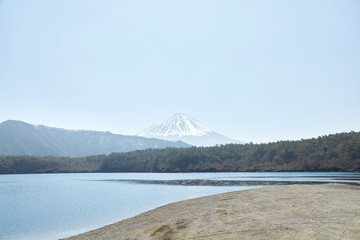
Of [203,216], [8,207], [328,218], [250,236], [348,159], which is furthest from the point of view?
[348,159]

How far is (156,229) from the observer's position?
20.9 meters

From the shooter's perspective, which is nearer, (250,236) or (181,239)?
(250,236)

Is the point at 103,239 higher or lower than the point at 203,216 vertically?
lower

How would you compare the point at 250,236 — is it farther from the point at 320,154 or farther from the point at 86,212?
the point at 320,154

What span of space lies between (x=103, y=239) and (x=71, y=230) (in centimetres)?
1289

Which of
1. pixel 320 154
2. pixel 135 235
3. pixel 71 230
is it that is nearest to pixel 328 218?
pixel 135 235

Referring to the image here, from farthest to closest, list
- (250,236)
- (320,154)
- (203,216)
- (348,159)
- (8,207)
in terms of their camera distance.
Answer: (320,154) → (348,159) → (8,207) → (203,216) → (250,236)

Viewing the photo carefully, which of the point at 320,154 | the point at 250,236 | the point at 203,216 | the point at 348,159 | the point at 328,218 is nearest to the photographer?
the point at 250,236

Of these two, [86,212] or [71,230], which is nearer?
[71,230]

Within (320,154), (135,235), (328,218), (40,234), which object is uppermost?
(320,154)

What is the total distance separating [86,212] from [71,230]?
1387 cm

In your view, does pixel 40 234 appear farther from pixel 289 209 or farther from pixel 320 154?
pixel 320 154

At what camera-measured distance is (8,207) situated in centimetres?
5659

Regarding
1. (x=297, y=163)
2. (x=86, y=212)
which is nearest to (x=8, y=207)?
(x=86, y=212)
